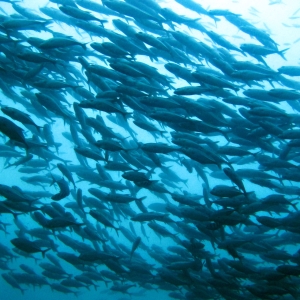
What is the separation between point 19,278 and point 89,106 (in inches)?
290

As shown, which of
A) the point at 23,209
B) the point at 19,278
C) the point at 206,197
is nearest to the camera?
the point at 23,209

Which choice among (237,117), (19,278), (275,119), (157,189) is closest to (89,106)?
(157,189)

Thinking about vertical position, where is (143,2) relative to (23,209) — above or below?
above

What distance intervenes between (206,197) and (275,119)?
216cm

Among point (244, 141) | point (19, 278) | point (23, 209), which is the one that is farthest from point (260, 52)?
point (19, 278)

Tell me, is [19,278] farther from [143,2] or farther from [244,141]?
[143,2]

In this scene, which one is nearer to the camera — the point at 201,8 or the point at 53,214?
the point at 53,214

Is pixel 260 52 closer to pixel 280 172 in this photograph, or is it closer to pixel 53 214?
pixel 280 172

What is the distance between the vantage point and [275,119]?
575 cm

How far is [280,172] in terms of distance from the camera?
6.41 meters

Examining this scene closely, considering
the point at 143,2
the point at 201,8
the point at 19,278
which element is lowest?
the point at 19,278

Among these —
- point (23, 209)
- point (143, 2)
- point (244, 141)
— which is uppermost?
point (143, 2)

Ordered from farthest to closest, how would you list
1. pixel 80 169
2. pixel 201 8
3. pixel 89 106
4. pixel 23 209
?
pixel 80 169, pixel 201 8, pixel 23 209, pixel 89 106

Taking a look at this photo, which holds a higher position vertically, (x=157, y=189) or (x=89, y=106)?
(x=89, y=106)
